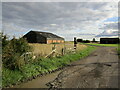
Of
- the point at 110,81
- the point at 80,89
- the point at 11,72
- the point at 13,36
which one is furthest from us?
the point at 13,36

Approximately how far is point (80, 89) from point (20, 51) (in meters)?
5.36

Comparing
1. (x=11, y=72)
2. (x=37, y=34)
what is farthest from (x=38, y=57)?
(x=37, y=34)

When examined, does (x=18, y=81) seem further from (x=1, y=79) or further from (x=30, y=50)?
(x=30, y=50)

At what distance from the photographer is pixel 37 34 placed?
36.1 meters

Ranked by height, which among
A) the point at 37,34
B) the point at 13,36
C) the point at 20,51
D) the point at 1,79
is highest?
the point at 37,34

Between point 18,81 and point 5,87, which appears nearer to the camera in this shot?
point 5,87

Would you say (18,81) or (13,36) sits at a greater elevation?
(13,36)

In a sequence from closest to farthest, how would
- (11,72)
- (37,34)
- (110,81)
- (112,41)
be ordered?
(110,81) → (11,72) → (37,34) → (112,41)

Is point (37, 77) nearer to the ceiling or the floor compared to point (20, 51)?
nearer to the floor

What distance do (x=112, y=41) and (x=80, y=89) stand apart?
214 feet

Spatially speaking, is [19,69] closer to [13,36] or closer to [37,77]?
[37,77]

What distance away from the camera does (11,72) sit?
653 centimetres

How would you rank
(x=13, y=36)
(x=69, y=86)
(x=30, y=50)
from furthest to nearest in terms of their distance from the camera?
(x=30, y=50), (x=13, y=36), (x=69, y=86)

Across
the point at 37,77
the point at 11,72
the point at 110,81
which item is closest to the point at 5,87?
the point at 11,72
